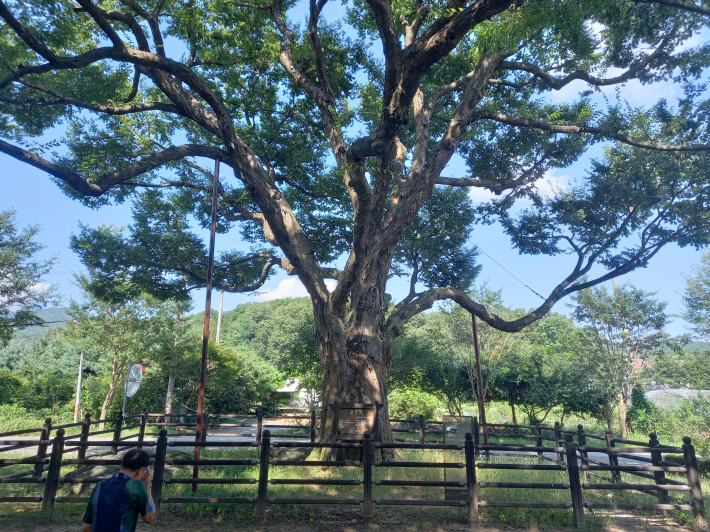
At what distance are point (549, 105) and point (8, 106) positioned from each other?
1634cm

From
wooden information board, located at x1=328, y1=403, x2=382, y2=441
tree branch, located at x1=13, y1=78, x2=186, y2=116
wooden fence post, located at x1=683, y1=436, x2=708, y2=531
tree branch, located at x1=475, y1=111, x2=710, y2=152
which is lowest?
wooden fence post, located at x1=683, y1=436, x2=708, y2=531

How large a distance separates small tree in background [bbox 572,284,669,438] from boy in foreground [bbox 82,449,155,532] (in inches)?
975

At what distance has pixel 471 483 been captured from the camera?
22.2ft

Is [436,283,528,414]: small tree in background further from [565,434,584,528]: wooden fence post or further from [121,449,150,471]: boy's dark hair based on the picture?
[121,449,150,471]: boy's dark hair

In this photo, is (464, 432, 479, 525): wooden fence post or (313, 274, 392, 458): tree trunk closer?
(464, 432, 479, 525): wooden fence post

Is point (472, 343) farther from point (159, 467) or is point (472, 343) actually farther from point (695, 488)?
point (159, 467)

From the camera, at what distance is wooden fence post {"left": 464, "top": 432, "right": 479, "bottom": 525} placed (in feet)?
21.7

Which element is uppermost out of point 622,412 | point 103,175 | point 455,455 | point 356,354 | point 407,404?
point 103,175

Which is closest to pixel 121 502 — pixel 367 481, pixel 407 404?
pixel 367 481

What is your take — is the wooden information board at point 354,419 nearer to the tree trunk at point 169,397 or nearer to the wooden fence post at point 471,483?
the wooden fence post at point 471,483

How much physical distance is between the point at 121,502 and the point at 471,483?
517 centimetres

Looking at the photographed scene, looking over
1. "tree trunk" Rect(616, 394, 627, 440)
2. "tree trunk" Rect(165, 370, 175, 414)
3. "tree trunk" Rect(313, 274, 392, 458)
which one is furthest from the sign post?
"tree trunk" Rect(165, 370, 175, 414)

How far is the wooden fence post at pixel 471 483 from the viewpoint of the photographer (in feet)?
21.7

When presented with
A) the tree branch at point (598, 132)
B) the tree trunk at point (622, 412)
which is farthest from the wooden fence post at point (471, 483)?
the tree trunk at point (622, 412)
